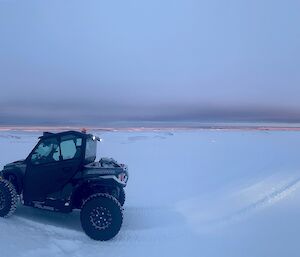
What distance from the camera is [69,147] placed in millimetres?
8312

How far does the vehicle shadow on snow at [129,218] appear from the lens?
8195 millimetres

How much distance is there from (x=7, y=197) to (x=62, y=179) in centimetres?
125

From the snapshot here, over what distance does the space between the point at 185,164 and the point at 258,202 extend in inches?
372

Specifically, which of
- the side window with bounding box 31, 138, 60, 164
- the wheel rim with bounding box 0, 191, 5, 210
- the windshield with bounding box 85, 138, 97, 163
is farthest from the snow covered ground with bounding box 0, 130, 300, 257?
the windshield with bounding box 85, 138, 97, 163

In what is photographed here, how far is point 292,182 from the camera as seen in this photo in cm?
1351

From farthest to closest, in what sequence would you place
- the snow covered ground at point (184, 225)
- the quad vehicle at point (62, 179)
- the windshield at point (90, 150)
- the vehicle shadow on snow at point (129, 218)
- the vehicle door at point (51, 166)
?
the windshield at point (90, 150)
the vehicle shadow on snow at point (129, 218)
the vehicle door at point (51, 166)
the quad vehicle at point (62, 179)
the snow covered ground at point (184, 225)

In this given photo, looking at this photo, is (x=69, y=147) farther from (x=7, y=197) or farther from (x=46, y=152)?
(x=7, y=197)

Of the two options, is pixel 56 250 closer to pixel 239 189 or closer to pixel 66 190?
pixel 66 190

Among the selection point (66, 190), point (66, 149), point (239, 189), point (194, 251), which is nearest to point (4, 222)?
point (66, 190)

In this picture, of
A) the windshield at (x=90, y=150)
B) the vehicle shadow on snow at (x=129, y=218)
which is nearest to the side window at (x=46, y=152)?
the windshield at (x=90, y=150)

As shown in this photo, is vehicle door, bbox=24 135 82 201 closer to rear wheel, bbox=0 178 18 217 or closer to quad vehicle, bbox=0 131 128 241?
quad vehicle, bbox=0 131 128 241

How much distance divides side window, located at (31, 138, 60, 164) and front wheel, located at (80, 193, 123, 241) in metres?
1.55

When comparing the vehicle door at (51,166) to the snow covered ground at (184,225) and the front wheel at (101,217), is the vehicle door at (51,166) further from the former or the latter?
the front wheel at (101,217)

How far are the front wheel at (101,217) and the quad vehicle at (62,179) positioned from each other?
2 centimetres
